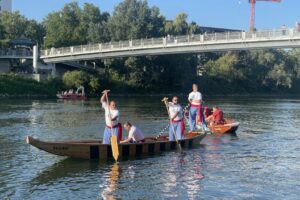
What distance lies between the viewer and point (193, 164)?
21.1m

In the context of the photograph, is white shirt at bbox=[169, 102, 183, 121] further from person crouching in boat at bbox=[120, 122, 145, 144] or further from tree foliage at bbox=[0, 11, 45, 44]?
tree foliage at bbox=[0, 11, 45, 44]

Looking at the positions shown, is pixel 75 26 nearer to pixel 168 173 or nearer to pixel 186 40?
pixel 186 40

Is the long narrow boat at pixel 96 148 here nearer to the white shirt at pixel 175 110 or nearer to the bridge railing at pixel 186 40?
the white shirt at pixel 175 110

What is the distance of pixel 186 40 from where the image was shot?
71.2 metres

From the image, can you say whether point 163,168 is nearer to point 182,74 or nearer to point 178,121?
point 178,121

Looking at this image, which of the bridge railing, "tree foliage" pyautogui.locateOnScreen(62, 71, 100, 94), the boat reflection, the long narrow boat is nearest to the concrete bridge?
the bridge railing

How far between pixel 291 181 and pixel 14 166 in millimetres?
10281

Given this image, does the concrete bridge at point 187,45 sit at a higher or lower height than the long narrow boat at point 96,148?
higher

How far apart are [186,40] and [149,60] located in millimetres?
34677

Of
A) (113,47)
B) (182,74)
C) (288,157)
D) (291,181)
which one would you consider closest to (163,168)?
(291,181)

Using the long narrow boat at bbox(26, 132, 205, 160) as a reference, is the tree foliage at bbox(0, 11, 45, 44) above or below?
above

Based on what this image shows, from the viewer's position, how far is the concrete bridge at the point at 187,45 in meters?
58.0

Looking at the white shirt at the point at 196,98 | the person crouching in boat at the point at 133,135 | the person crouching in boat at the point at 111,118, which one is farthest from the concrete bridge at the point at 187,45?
the person crouching in boat at the point at 111,118

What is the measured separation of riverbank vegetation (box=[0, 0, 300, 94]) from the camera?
10244cm
